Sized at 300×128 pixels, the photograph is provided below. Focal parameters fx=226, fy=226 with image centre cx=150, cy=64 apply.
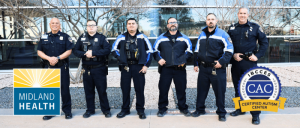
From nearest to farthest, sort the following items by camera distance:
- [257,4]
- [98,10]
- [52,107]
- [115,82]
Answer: [52,107], [257,4], [115,82], [98,10]

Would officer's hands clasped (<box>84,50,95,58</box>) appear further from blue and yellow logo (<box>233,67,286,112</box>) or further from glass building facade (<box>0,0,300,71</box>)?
glass building facade (<box>0,0,300,71</box>)

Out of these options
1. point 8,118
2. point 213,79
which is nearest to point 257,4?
point 213,79

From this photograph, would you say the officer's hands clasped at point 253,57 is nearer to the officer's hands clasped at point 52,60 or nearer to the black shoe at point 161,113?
the black shoe at point 161,113

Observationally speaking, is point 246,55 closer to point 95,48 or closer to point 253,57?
point 253,57

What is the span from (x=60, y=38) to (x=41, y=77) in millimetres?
768

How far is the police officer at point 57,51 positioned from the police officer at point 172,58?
65.1 inches

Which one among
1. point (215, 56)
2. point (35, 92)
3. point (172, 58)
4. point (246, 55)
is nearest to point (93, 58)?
point (35, 92)

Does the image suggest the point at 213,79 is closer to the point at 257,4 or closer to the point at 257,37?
the point at 257,37

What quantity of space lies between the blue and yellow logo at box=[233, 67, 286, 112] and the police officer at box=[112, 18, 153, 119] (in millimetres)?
1686

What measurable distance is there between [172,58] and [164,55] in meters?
0.17

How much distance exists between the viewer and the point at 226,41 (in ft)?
12.4

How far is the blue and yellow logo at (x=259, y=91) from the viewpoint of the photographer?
3629mm

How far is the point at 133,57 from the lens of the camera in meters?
3.98

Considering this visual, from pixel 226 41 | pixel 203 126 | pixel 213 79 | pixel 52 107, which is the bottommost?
pixel 203 126
